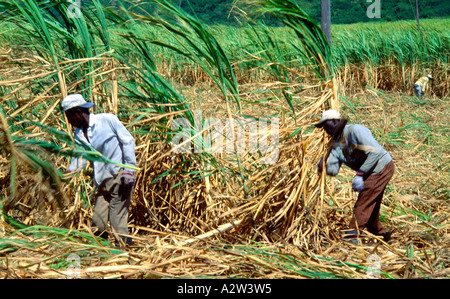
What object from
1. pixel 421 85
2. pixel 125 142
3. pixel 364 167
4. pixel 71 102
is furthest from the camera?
pixel 421 85

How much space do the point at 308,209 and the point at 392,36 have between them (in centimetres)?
729

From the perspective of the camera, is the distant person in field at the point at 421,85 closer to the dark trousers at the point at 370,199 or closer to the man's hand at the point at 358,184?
the dark trousers at the point at 370,199

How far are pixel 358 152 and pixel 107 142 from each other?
1.76m

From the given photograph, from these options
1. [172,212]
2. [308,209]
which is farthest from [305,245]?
[172,212]

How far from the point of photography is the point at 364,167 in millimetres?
3393

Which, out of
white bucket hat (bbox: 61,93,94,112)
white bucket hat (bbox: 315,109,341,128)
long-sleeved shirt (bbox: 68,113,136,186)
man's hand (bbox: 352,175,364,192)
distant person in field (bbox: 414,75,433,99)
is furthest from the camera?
distant person in field (bbox: 414,75,433,99)

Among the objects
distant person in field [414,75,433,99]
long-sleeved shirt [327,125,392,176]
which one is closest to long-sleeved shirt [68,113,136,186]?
long-sleeved shirt [327,125,392,176]

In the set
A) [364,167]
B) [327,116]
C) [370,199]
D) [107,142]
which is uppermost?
[327,116]

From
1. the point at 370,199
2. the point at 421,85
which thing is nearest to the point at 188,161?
the point at 370,199

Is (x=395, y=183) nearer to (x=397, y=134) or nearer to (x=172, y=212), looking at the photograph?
(x=397, y=134)

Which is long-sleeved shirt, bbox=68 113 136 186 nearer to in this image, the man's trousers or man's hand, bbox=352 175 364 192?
the man's trousers

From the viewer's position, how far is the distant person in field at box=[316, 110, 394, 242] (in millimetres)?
3309

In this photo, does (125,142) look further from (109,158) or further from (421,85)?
(421,85)
